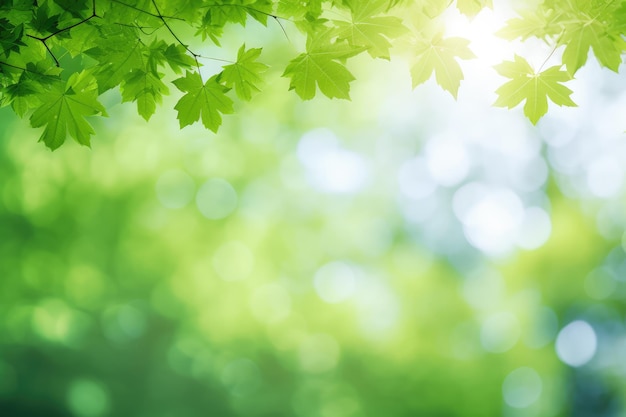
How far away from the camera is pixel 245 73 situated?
1.84m

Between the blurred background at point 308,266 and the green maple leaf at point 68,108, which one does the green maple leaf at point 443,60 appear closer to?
the green maple leaf at point 68,108

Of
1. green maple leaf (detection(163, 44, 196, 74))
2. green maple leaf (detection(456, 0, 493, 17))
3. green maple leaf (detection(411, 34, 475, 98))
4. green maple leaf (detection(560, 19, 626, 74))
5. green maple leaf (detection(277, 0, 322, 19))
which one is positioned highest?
green maple leaf (detection(277, 0, 322, 19))

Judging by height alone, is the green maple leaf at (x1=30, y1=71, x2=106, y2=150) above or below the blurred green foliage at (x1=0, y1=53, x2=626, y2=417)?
below

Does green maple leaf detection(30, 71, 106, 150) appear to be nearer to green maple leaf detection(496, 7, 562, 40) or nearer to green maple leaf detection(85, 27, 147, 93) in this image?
green maple leaf detection(85, 27, 147, 93)

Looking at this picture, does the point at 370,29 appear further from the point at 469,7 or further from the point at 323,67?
the point at 469,7

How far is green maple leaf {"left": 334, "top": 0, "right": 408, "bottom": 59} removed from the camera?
1.64 m

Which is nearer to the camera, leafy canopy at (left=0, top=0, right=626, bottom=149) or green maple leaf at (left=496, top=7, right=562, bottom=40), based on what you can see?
leafy canopy at (left=0, top=0, right=626, bottom=149)

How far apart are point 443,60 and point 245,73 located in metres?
0.65

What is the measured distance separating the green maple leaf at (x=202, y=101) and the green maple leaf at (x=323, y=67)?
24 centimetres

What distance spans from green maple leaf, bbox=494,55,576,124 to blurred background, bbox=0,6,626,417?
9396 mm

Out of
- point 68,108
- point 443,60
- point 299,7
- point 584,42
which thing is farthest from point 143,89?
point 584,42

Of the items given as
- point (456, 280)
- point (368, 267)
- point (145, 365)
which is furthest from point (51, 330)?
point (456, 280)

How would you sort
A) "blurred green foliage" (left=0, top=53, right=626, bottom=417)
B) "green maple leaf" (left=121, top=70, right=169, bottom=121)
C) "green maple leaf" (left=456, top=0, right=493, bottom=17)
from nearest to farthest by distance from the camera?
"green maple leaf" (left=456, top=0, right=493, bottom=17)
"green maple leaf" (left=121, top=70, right=169, bottom=121)
"blurred green foliage" (left=0, top=53, right=626, bottom=417)

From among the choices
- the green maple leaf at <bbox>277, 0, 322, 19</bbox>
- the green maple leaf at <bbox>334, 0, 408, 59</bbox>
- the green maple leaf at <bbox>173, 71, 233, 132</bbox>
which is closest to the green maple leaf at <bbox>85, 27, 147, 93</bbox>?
the green maple leaf at <bbox>173, 71, 233, 132</bbox>
